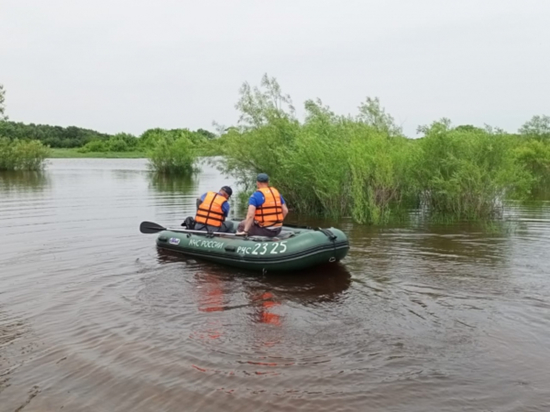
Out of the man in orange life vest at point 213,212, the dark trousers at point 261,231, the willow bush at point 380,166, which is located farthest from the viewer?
the willow bush at point 380,166

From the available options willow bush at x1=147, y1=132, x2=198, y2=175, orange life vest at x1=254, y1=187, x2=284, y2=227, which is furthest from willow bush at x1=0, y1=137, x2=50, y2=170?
orange life vest at x1=254, y1=187, x2=284, y2=227

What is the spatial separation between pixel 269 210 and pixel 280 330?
11.3 ft

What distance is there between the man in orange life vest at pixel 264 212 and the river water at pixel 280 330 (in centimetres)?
90

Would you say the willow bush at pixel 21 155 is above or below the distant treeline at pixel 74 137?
below

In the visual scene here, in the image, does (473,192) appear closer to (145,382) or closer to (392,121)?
(392,121)

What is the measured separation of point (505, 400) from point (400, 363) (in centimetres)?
105

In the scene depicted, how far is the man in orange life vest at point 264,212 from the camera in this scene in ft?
30.3

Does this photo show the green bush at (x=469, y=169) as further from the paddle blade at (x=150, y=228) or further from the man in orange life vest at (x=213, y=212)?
the paddle blade at (x=150, y=228)

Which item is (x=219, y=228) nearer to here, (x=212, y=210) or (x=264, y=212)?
(x=212, y=210)

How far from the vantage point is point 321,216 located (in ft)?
51.2

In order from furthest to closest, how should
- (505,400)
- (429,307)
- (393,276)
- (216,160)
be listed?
(216,160), (393,276), (429,307), (505,400)

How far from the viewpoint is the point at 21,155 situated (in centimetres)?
3944

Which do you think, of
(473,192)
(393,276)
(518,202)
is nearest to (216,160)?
(473,192)

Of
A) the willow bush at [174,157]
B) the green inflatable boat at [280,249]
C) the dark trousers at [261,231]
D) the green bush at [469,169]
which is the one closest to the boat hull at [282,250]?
the green inflatable boat at [280,249]
